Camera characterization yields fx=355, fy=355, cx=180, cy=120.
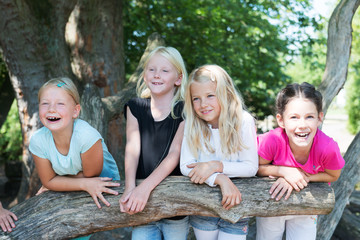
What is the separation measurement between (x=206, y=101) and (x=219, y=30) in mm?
4995

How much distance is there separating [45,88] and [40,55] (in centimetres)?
223

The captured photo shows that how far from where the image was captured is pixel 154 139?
250 cm

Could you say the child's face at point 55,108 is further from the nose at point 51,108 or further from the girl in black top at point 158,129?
the girl in black top at point 158,129

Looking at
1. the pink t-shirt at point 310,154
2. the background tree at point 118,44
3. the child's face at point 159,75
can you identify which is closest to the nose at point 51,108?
the child's face at point 159,75

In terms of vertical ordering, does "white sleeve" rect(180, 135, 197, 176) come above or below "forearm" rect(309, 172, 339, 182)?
above

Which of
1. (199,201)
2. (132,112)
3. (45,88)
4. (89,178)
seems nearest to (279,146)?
(199,201)

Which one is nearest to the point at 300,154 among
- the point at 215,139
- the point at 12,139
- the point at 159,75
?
the point at 215,139

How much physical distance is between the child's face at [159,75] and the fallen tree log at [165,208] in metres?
0.67

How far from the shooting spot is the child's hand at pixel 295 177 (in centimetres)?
221

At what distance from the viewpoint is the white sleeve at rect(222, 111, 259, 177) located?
7.28 ft

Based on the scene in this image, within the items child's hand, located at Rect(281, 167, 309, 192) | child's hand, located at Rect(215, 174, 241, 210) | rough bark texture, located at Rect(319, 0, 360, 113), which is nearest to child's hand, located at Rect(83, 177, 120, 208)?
child's hand, located at Rect(215, 174, 241, 210)

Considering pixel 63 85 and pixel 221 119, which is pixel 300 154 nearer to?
pixel 221 119

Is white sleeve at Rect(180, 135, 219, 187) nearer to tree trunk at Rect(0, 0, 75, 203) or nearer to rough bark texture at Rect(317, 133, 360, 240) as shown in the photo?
rough bark texture at Rect(317, 133, 360, 240)

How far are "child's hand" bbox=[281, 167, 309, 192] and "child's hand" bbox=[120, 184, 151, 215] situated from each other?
0.87 meters
